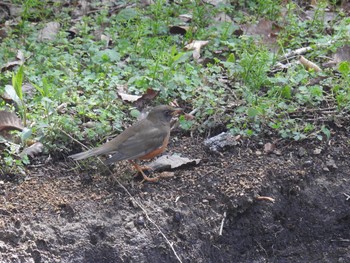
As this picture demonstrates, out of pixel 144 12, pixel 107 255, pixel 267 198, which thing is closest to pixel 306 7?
pixel 144 12

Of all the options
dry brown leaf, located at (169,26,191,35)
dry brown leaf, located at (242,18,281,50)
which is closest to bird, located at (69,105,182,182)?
dry brown leaf, located at (169,26,191,35)

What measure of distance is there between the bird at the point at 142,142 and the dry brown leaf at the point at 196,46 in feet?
4.32

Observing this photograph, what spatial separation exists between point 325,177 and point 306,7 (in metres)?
3.02

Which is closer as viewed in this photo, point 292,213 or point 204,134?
point 292,213

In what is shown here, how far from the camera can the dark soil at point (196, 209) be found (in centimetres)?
486

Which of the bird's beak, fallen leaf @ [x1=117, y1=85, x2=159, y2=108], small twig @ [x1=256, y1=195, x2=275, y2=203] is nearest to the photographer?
small twig @ [x1=256, y1=195, x2=275, y2=203]

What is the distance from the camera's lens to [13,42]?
698 cm

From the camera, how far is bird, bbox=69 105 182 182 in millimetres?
5176

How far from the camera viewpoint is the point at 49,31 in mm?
7309

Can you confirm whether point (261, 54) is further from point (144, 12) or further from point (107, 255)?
Result: point (107, 255)

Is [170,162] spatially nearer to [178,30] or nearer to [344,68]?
[344,68]

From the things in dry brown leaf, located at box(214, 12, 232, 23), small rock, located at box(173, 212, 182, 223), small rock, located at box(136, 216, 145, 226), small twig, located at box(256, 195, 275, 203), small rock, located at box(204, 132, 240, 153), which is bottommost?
small twig, located at box(256, 195, 275, 203)

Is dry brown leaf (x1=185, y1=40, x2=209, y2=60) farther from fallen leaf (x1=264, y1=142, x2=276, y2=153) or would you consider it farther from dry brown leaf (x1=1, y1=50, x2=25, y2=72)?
dry brown leaf (x1=1, y1=50, x2=25, y2=72)

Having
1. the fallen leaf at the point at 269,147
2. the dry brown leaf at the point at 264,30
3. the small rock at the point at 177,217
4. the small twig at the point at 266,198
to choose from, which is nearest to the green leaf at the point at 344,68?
the fallen leaf at the point at 269,147
